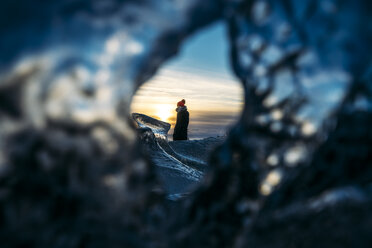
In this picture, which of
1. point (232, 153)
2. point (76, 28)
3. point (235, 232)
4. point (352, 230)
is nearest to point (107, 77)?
point (76, 28)

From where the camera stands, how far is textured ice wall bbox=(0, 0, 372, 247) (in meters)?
0.50

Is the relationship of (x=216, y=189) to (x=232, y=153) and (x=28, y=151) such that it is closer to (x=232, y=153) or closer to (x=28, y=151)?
(x=232, y=153)

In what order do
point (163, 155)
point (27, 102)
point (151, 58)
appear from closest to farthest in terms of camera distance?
1. point (27, 102)
2. point (151, 58)
3. point (163, 155)

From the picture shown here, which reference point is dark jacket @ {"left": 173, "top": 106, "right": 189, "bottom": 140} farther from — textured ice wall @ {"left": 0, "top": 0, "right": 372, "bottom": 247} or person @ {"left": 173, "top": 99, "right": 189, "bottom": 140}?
textured ice wall @ {"left": 0, "top": 0, "right": 372, "bottom": 247}

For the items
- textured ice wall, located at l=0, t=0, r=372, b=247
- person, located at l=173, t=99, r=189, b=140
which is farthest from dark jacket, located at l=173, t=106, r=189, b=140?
textured ice wall, located at l=0, t=0, r=372, b=247

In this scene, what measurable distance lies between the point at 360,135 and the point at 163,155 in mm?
1953

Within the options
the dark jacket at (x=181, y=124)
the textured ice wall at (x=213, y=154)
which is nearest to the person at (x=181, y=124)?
the dark jacket at (x=181, y=124)

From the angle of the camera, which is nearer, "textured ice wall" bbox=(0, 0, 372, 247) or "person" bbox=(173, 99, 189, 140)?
"textured ice wall" bbox=(0, 0, 372, 247)

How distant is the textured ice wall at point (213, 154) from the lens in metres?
0.50

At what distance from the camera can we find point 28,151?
0.49m

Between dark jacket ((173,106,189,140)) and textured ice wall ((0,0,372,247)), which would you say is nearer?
textured ice wall ((0,0,372,247))

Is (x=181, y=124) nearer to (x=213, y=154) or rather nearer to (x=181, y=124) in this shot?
(x=181, y=124)

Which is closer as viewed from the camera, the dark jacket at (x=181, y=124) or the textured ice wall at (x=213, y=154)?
the textured ice wall at (x=213, y=154)

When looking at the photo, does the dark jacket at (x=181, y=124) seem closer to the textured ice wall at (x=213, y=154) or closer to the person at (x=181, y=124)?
the person at (x=181, y=124)
